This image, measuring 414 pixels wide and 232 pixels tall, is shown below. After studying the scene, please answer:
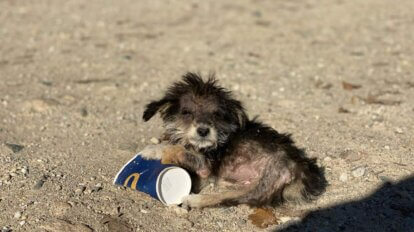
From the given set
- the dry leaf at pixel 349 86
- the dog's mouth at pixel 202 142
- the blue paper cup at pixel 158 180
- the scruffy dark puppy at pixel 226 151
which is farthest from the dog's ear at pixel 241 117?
the dry leaf at pixel 349 86

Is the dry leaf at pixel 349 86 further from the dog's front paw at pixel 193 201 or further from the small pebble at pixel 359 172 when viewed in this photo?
the dog's front paw at pixel 193 201

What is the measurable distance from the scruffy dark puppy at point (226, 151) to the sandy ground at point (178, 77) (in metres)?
0.17

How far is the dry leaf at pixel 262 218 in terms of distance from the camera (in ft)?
16.5

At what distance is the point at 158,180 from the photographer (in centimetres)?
504

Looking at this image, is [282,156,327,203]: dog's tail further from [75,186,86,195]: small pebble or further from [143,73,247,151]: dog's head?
[75,186,86,195]: small pebble

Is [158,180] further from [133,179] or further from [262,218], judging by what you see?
[262,218]

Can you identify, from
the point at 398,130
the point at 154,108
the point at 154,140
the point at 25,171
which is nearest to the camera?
the point at 154,108

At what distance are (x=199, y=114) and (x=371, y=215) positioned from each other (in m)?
1.75

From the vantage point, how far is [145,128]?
7066mm

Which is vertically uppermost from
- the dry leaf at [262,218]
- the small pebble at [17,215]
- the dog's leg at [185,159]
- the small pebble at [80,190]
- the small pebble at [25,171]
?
the dog's leg at [185,159]

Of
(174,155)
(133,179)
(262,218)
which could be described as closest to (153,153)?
(174,155)

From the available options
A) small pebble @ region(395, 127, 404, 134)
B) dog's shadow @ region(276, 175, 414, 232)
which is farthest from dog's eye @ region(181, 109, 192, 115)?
small pebble @ region(395, 127, 404, 134)

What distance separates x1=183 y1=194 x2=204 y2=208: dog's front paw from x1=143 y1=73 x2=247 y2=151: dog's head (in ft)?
1.45

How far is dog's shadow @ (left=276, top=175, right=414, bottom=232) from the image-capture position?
4949mm
